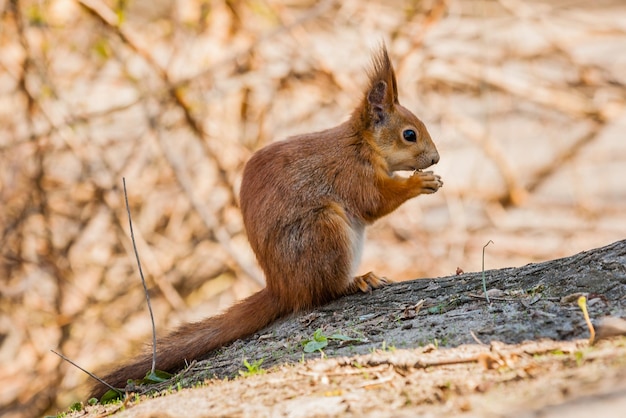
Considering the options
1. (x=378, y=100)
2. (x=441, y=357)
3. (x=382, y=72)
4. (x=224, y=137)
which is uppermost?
(x=224, y=137)

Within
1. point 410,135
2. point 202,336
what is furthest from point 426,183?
point 202,336

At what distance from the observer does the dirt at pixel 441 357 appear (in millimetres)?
2121

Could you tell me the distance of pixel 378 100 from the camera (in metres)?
3.95

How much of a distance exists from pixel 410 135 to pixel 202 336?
1.32 metres

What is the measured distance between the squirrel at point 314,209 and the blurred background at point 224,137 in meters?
2.82

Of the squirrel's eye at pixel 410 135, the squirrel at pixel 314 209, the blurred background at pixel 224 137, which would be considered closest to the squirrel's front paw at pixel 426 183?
the squirrel at pixel 314 209

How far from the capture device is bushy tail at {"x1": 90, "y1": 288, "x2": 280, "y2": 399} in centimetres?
348

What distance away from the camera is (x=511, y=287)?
10.5 feet

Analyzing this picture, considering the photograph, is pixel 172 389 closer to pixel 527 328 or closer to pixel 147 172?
pixel 527 328

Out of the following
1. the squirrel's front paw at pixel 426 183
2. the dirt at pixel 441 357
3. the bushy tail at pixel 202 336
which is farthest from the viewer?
the squirrel's front paw at pixel 426 183

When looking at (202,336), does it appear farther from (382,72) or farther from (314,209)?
(382,72)

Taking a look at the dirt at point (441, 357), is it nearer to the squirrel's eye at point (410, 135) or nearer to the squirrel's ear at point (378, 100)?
the squirrel's eye at point (410, 135)

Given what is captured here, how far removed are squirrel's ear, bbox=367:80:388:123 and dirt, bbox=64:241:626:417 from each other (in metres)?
0.84

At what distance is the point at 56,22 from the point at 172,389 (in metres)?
4.49
